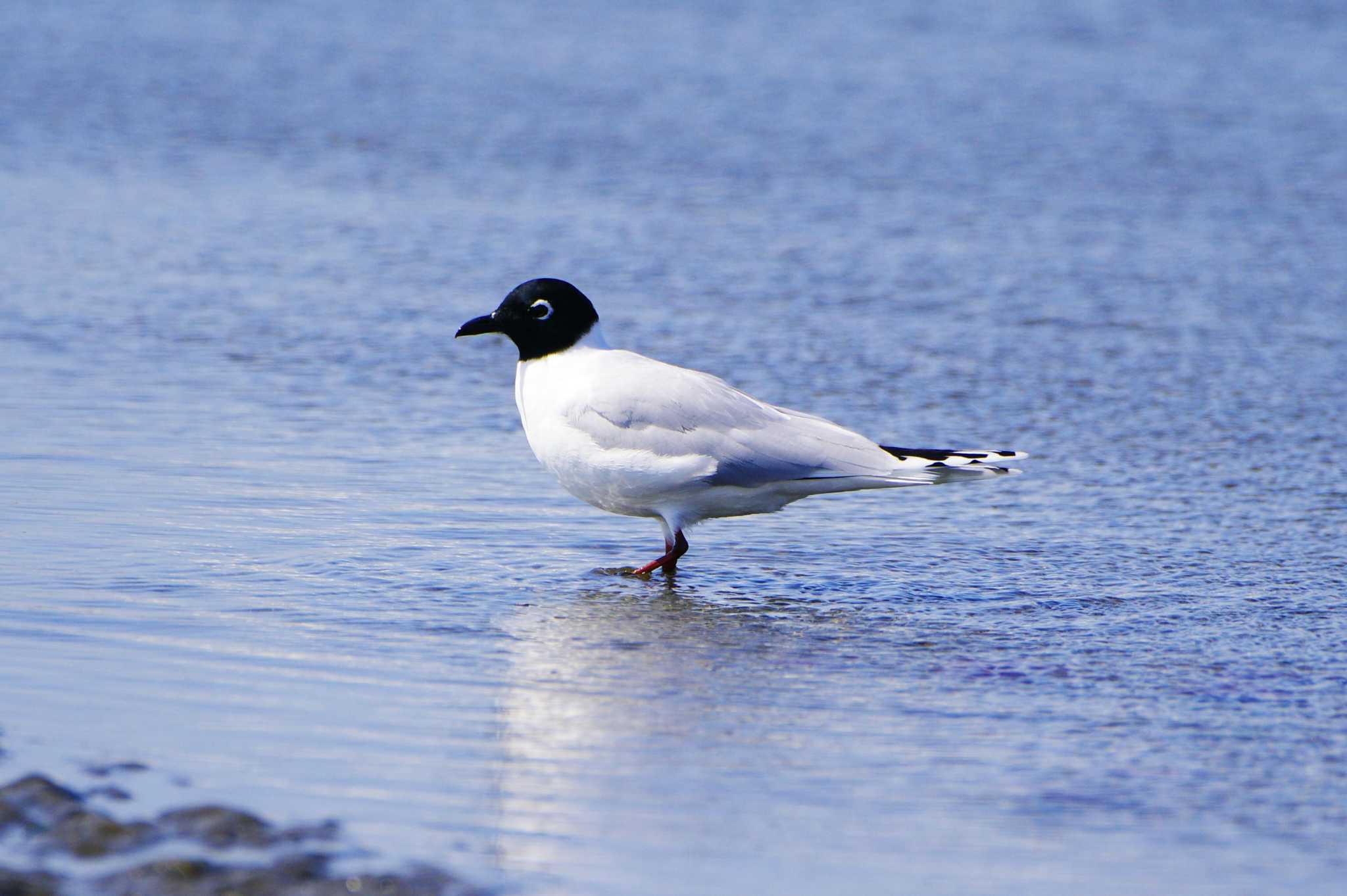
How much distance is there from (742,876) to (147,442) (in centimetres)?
446

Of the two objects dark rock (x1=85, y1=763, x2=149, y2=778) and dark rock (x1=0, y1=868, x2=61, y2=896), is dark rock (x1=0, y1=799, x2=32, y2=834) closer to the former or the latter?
dark rock (x1=0, y1=868, x2=61, y2=896)

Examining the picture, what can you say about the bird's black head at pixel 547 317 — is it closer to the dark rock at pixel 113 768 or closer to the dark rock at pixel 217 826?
the dark rock at pixel 113 768

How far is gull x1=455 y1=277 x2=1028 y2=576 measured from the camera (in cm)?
618

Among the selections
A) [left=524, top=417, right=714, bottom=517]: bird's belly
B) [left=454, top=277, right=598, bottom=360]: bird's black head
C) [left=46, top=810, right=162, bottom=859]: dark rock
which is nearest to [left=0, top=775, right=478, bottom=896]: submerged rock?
[left=46, top=810, right=162, bottom=859]: dark rock

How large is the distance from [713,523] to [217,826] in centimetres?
370

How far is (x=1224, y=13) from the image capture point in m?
21.0

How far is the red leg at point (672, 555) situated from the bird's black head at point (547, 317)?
807 mm

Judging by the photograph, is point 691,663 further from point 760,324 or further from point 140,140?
point 140,140

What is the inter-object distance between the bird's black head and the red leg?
31.8 inches

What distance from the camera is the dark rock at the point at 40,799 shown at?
12.0 feet

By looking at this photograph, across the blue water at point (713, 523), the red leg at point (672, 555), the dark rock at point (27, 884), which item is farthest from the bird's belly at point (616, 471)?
the dark rock at point (27, 884)

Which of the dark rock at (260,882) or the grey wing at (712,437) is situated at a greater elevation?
the grey wing at (712,437)

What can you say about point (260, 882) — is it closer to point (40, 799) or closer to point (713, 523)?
point (40, 799)

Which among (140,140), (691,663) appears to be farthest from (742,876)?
(140,140)
